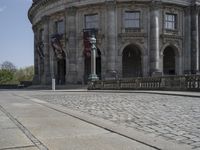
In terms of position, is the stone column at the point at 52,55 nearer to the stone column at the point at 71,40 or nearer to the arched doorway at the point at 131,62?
the stone column at the point at 71,40

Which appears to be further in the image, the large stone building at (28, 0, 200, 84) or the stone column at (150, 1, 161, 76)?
the large stone building at (28, 0, 200, 84)

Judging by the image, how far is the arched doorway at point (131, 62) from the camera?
5051 centimetres

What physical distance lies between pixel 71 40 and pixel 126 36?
773 centimetres

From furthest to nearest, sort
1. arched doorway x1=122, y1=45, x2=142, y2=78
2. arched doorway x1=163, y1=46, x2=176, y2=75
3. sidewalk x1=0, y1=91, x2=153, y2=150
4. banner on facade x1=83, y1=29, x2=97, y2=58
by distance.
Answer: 1. arched doorway x1=163, y1=46, x2=176, y2=75
2. arched doorway x1=122, y1=45, x2=142, y2=78
3. banner on facade x1=83, y1=29, x2=97, y2=58
4. sidewalk x1=0, y1=91, x2=153, y2=150

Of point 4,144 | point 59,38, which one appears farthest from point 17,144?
point 59,38

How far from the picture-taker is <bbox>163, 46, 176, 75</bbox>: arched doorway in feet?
171

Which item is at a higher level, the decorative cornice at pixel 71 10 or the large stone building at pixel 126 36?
the decorative cornice at pixel 71 10

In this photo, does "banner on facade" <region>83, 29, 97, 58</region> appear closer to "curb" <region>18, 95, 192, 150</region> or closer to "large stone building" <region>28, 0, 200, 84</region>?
"large stone building" <region>28, 0, 200, 84</region>

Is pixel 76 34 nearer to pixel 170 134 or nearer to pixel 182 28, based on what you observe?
pixel 182 28

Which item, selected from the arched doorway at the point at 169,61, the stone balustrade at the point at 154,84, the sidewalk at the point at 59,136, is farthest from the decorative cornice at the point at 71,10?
the sidewalk at the point at 59,136

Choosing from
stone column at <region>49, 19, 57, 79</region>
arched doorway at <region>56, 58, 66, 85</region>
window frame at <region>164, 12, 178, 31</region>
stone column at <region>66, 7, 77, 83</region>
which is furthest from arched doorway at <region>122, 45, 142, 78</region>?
stone column at <region>49, 19, 57, 79</region>

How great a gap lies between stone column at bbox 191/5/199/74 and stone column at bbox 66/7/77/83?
16.3 meters

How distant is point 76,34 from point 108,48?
539cm

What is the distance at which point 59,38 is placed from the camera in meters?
51.6
